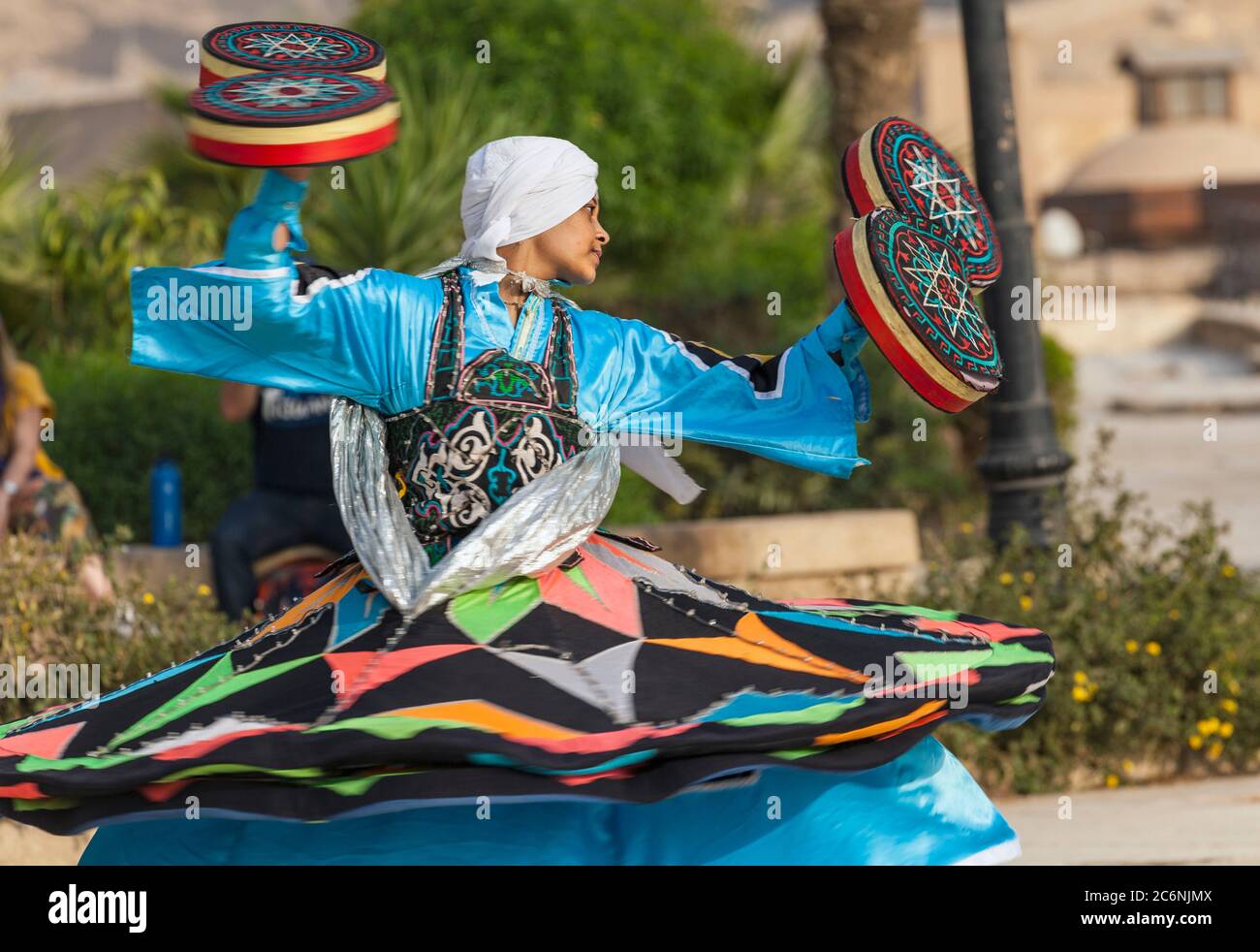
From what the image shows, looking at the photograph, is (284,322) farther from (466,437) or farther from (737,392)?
(737,392)

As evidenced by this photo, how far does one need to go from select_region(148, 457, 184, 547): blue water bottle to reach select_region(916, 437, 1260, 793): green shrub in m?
3.41

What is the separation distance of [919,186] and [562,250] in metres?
0.89

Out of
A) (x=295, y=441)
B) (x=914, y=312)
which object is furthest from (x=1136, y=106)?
(x=914, y=312)

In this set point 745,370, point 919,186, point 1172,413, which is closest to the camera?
point 919,186

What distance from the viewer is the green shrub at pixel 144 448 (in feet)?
29.5

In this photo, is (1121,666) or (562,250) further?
(1121,666)

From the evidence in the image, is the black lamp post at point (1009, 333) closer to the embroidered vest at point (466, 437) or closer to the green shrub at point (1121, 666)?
the green shrub at point (1121, 666)

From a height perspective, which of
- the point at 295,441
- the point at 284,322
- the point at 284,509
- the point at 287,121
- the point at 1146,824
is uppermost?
the point at 287,121

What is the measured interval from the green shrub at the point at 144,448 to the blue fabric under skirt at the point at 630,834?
17.0 feet

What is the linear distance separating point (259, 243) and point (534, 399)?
28.2 inches

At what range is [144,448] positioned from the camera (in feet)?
29.8

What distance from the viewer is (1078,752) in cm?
652

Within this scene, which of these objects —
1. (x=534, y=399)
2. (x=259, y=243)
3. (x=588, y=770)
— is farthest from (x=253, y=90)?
(x=588, y=770)

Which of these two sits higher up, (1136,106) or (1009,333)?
(1136,106)
